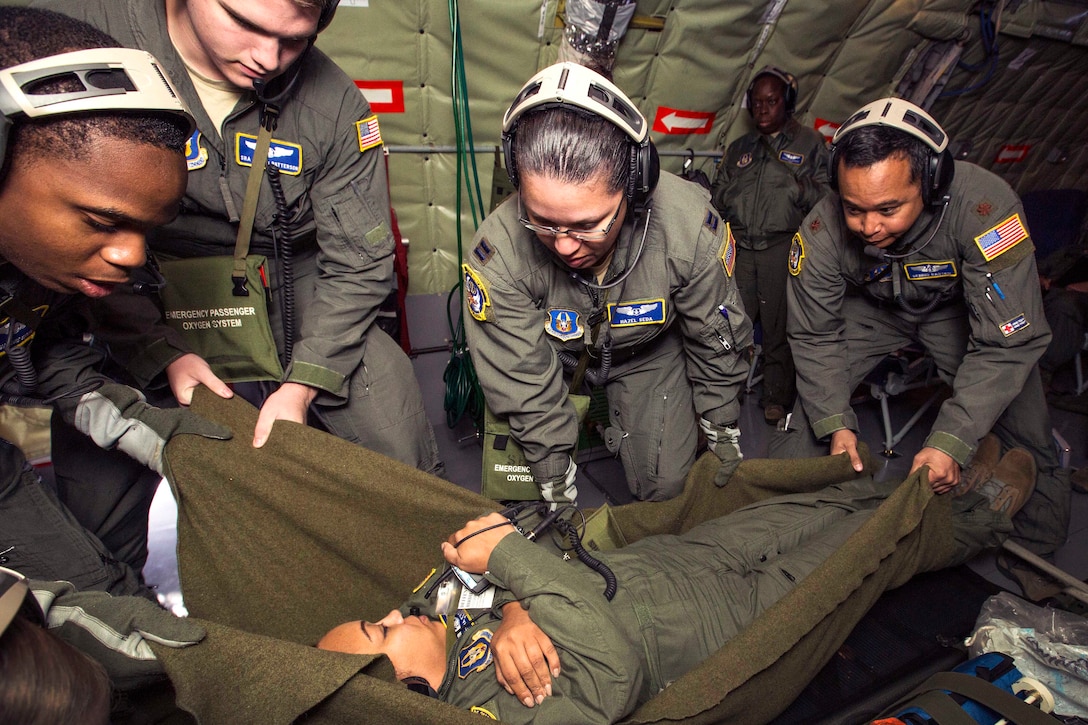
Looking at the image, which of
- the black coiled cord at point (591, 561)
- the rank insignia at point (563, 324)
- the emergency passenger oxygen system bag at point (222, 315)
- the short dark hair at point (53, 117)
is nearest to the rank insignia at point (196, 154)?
the emergency passenger oxygen system bag at point (222, 315)

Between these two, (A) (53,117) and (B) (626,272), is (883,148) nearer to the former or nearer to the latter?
(B) (626,272)

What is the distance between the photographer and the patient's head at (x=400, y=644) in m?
1.45

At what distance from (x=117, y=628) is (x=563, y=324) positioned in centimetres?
130

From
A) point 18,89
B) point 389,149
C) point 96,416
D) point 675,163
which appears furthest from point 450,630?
point 675,163

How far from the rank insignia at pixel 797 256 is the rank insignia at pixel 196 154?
6.53 ft

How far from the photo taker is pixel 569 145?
4.66 ft

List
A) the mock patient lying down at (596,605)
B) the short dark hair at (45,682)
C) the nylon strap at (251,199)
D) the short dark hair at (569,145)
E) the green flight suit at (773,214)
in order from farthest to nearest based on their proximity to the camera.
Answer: the green flight suit at (773,214) → the nylon strap at (251,199) → the short dark hair at (569,145) → the mock patient lying down at (596,605) → the short dark hair at (45,682)

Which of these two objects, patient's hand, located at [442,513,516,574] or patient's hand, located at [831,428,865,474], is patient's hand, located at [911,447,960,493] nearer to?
patient's hand, located at [831,428,865,474]

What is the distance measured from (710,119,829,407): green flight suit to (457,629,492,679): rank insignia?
2.58 metres

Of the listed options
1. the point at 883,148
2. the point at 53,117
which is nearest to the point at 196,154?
the point at 53,117

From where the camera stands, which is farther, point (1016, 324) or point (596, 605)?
point (1016, 324)

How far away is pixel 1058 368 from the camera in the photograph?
3.74 metres

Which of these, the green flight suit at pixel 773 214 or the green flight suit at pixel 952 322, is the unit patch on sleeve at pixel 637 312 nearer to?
the green flight suit at pixel 952 322

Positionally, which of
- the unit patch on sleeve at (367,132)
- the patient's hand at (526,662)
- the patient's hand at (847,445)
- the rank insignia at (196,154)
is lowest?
the patient's hand at (526,662)
